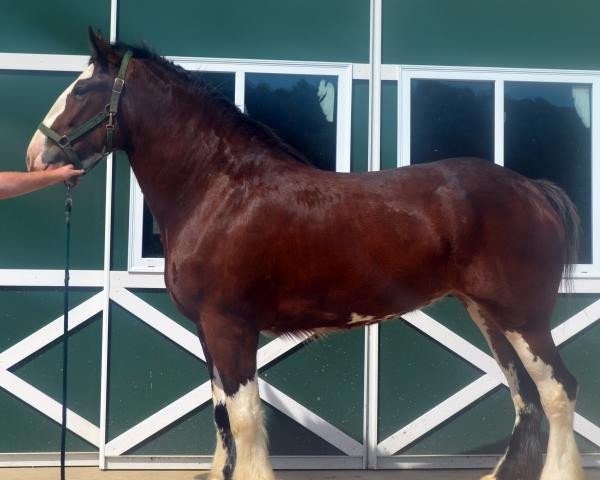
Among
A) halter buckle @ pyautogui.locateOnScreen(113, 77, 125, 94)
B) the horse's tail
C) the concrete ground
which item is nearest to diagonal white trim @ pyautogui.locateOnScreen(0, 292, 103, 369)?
the concrete ground

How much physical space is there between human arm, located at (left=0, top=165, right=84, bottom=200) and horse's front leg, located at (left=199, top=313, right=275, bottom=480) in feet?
3.12

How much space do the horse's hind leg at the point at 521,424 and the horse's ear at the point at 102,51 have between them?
7.57ft

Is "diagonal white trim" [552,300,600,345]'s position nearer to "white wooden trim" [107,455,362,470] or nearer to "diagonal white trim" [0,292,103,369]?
"white wooden trim" [107,455,362,470]

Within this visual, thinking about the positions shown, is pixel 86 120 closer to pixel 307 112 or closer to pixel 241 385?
pixel 241 385

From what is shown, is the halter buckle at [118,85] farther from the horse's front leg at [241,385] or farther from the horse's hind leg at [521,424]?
the horse's hind leg at [521,424]

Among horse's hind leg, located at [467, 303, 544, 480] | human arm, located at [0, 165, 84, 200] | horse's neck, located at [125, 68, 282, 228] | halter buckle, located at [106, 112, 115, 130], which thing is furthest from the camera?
horse's hind leg, located at [467, 303, 544, 480]

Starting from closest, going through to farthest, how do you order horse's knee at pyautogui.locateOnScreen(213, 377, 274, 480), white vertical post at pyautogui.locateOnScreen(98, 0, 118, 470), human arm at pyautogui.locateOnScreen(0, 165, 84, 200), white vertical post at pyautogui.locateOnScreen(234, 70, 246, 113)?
1. human arm at pyautogui.locateOnScreen(0, 165, 84, 200)
2. horse's knee at pyautogui.locateOnScreen(213, 377, 274, 480)
3. white vertical post at pyautogui.locateOnScreen(98, 0, 118, 470)
4. white vertical post at pyautogui.locateOnScreen(234, 70, 246, 113)

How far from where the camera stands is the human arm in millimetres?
2955

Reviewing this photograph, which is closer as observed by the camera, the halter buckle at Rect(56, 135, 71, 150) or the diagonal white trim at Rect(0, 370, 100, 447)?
the halter buckle at Rect(56, 135, 71, 150)

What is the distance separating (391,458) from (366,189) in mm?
2005

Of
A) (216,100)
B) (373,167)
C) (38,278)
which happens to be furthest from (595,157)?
(38,278)

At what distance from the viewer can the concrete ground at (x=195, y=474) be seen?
4070 mm

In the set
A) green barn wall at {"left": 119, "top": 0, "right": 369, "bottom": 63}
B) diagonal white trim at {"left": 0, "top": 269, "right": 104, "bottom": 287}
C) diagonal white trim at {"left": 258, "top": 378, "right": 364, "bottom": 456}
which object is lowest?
diagonal white trim at {"left": 258, "top": 378, "right": 364, "bottom": 456}

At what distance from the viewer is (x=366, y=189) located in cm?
335
